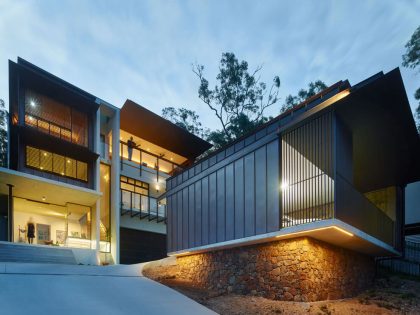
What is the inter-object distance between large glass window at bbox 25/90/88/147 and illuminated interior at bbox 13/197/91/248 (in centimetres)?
431

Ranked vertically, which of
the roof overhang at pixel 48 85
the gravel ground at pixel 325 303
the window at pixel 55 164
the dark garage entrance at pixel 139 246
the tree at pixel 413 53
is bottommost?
the dark garage entrance at pixel 139 246

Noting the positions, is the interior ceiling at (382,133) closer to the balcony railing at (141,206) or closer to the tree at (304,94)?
the balcony railing at (141,206)

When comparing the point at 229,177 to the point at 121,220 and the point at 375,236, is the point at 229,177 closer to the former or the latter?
the point at 375,236

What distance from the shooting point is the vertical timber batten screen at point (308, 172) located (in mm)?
9227

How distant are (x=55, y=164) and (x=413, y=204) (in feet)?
67.5

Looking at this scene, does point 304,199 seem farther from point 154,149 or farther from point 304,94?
point 304,94

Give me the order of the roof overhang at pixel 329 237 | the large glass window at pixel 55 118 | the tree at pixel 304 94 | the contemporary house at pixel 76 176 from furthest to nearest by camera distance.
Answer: the tree at pixel 304 94, the large glass window at pixel 55 118, the contemporary house at pixel 76 176, the roof overhang at pixel 329 237

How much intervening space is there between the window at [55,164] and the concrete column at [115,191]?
7.82 ft

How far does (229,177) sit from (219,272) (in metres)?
3.44

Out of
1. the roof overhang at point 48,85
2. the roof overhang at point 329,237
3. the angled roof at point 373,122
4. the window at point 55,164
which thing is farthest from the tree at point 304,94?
the roof overhang at point 329,237

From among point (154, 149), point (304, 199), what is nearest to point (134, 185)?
point (154, 149)

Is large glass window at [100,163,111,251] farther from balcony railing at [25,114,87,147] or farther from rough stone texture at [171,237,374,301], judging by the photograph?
rough stone texture at [171,237,374,301]

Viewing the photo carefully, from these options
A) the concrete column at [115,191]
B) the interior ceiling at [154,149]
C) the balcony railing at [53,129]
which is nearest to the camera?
the balcony railing at [53,129]

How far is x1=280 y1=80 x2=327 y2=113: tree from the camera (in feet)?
105
